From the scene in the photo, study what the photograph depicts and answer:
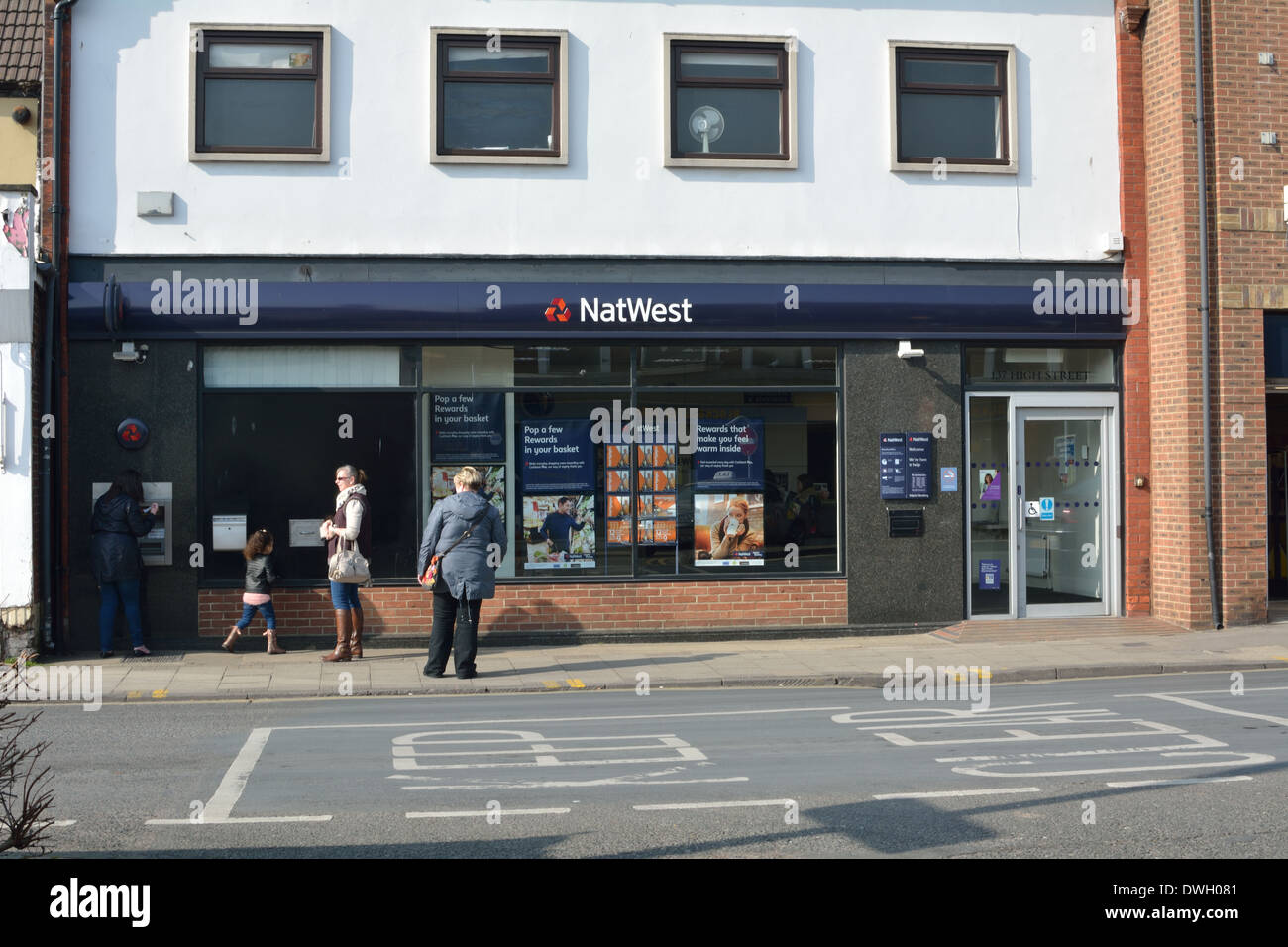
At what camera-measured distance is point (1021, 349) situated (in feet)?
49.2

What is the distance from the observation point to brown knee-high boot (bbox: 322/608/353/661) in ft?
42.4

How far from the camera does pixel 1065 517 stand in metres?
15.3

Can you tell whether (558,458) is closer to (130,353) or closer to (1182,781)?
(130,353)

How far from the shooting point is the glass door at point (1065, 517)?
15148 mm

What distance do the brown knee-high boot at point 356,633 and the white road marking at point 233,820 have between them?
6.42 m

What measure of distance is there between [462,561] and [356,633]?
1.90 metres

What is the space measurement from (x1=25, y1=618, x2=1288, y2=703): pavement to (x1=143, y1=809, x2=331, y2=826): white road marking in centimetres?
467

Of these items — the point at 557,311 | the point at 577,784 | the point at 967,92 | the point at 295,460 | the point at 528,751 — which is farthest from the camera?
the point at 967,92

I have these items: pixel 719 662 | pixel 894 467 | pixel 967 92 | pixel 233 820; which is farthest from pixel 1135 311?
pixel 233 820

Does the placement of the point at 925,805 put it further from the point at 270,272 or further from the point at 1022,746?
the point at 270,272

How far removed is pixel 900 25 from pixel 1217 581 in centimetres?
714

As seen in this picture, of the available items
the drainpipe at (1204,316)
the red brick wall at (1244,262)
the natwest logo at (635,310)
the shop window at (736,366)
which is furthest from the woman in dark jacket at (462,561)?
the red brick wall at (1244,262)

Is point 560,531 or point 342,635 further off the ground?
point 560,531

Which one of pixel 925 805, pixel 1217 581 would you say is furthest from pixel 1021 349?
pixel 925 805
